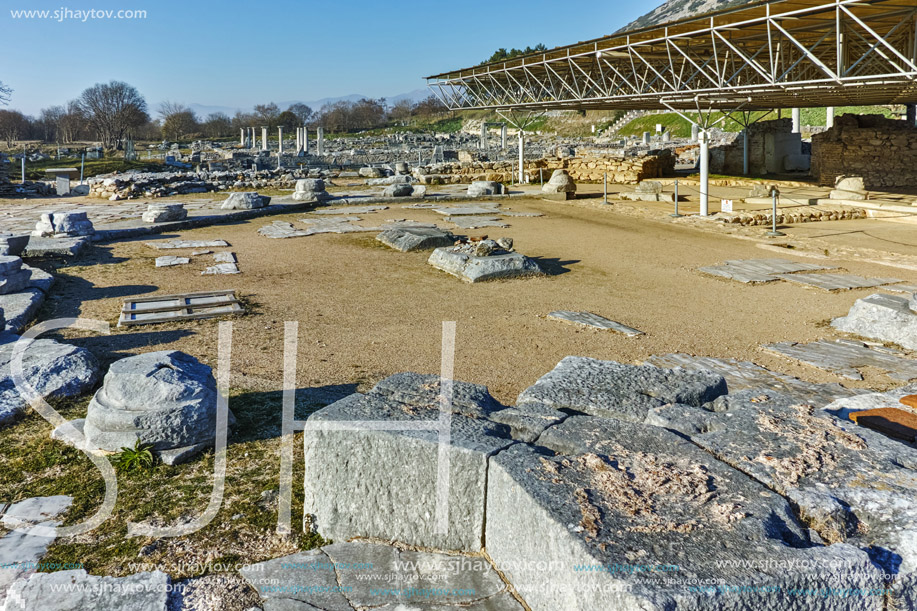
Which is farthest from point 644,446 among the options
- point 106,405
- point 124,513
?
point 106,405

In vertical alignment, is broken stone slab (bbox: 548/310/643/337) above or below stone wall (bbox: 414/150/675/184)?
below

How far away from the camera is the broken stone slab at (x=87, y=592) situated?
9.37 ft

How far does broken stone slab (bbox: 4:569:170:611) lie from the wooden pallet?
5.36 m

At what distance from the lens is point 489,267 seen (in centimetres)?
1057

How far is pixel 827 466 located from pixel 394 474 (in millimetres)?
1977

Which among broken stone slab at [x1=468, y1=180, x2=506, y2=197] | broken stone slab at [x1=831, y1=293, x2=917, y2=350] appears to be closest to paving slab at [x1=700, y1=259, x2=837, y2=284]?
broken stone slab at [x1=831, y1=293, x2=917, y2=350]

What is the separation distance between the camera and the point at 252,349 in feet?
23.1

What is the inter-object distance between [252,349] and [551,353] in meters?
3.03

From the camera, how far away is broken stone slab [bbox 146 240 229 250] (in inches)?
539

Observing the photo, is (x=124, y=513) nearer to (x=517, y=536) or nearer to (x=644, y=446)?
(x=517, y=536)

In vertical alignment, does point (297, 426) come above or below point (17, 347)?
below

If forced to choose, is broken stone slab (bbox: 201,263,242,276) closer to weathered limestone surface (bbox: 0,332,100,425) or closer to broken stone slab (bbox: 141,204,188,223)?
weathered limestone surface (bbox: 0,332,100,425)

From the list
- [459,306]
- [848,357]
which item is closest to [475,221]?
[459,306]

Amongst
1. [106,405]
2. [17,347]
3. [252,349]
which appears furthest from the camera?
[252,349]
